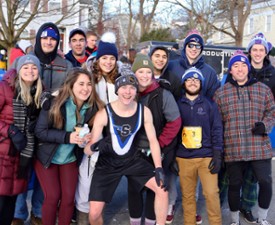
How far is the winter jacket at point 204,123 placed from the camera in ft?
12.3

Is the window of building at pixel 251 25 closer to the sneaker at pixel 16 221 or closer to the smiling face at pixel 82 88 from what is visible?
the smiling face at pixel 82 88

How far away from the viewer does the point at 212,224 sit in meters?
3.74

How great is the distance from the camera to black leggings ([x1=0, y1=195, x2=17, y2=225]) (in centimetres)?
339

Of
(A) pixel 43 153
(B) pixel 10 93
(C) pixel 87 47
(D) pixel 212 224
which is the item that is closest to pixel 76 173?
(A) pixel 43 153

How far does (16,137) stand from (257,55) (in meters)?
2.85

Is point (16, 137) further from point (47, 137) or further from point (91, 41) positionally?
point (91, 41)

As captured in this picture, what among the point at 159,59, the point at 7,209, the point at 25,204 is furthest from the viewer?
the point at 159,59

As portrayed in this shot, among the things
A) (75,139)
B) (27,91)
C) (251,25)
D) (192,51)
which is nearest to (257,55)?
(192,51)

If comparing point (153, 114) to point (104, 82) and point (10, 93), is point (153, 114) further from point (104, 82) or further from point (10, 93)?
point (10, 93)

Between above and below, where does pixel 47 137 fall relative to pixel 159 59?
below

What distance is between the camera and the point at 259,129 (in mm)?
3734

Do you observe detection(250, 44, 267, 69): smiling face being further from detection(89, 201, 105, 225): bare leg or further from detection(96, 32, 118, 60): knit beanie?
detection(89, 201, 105, 225): bare leg

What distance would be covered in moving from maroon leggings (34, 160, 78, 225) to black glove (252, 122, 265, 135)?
1914 mm

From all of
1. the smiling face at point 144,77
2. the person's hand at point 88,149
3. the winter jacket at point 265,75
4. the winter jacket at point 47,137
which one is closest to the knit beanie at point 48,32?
the winter jacket at point 47,137
